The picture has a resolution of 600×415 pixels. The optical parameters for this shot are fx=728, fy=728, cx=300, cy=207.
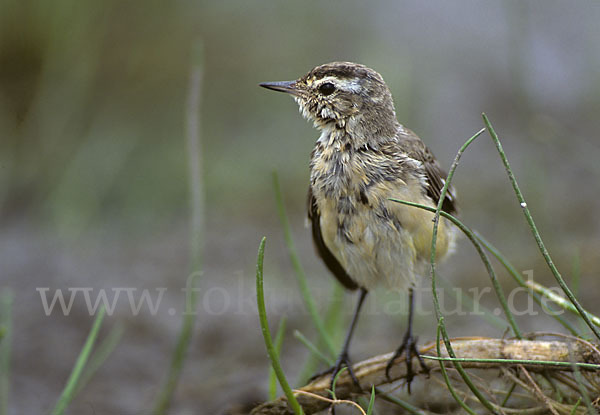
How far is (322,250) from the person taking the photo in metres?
4.25

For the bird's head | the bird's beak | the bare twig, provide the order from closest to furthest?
the bare twig
the bird's head
the bird's beak

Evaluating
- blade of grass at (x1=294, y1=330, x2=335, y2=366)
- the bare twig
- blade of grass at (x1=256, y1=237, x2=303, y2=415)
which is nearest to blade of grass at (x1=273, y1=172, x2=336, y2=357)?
blade of grass at (x1=294, y1=330, x2=335, y2=366)

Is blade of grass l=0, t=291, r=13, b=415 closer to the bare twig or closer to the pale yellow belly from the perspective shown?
the bare twig

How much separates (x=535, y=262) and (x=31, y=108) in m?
5.28

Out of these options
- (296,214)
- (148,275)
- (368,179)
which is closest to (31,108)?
(148,275)

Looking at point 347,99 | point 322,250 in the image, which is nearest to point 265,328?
point 322,250

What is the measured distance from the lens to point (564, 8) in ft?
32.1

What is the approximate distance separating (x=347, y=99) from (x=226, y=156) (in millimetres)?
4381

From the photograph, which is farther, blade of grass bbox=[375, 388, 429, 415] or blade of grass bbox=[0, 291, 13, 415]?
blade of grass bbox=[0, 291, 13, 415]

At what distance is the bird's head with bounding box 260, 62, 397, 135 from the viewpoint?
395 centimetres

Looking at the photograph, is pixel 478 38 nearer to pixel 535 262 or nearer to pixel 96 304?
pixel 535 262

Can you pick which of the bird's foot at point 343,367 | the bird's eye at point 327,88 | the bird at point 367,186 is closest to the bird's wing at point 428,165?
the bird at point 367,186

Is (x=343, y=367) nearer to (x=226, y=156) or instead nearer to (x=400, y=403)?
(x=400, y=403)

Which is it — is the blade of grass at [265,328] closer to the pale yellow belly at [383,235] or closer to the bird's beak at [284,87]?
the pale yellow belly at [383,235]
